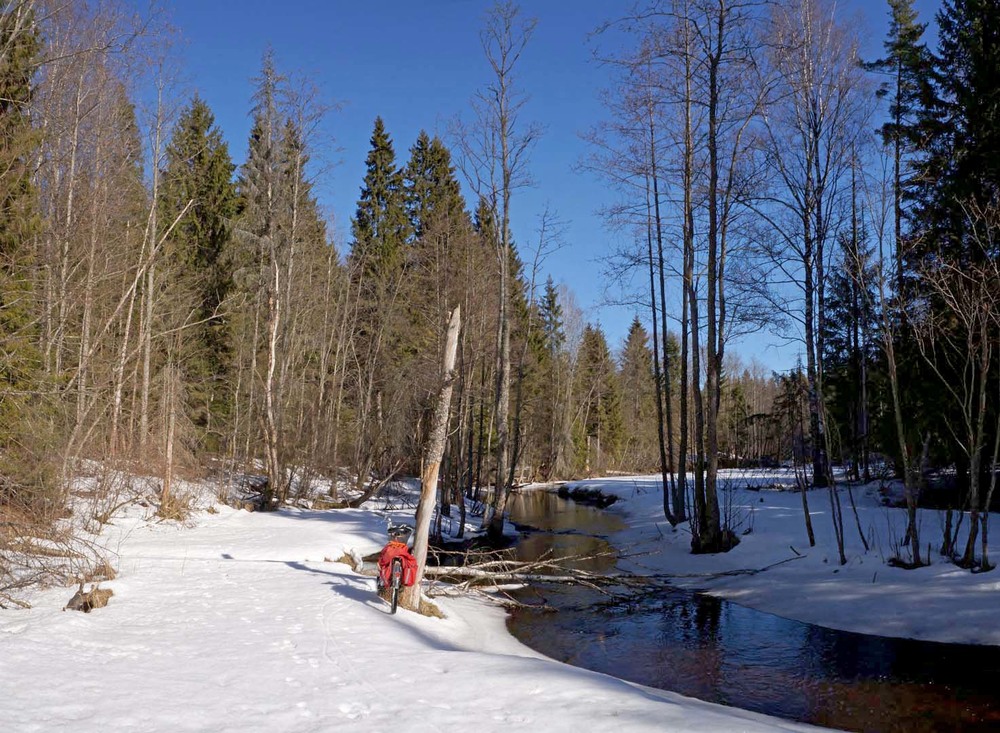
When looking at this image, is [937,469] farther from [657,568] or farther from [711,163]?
[711,163]

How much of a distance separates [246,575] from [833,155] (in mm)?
13991

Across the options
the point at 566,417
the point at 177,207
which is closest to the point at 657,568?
the point at 177,207

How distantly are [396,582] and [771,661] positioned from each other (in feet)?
15.0

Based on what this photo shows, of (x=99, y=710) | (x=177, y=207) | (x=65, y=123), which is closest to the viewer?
(x=99, y=710)

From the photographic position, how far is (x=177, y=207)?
78.3ft

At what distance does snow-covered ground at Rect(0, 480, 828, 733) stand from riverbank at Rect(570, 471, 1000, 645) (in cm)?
417

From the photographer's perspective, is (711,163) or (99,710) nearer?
(99,710)

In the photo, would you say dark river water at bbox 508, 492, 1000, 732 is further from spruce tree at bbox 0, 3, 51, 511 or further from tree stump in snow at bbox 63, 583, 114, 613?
spruce tree at bbox 0, 3, 51, 511

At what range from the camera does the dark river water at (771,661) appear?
620 cm

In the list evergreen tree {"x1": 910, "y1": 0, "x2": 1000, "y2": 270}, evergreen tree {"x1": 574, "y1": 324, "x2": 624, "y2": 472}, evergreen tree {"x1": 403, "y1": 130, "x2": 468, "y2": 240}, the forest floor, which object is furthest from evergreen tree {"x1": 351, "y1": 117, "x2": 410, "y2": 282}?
evergreen tree {"x1": 910, "y1": 0, "x2": 1000, "y2": 270}

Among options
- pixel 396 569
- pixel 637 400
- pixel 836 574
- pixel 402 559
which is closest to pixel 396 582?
pixel 396 569

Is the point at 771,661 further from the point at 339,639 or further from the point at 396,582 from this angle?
the point at 339,639

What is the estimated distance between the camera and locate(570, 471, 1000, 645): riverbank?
835cm

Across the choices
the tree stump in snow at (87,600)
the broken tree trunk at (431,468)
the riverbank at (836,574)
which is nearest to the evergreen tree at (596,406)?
the riverbank at (836,574)
